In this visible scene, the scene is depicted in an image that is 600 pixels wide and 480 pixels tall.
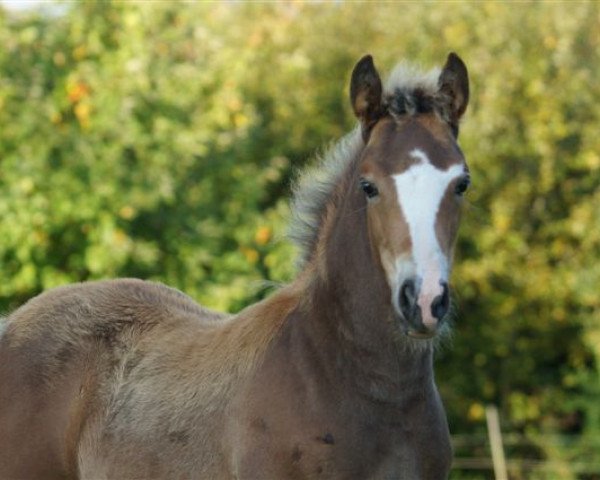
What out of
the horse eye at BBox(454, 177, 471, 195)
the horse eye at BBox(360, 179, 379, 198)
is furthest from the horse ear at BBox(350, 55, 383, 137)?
the horse eye at BBox(454, 177, 471, 195)

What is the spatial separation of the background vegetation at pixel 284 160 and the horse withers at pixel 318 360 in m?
6.12

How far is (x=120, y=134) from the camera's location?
1322 centimetres

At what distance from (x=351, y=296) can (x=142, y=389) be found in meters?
1.25

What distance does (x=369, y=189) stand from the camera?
486 cm

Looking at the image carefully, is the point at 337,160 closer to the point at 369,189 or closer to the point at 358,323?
the point at 369,189

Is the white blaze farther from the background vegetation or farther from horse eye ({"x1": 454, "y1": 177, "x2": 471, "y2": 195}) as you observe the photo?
the background vegetation

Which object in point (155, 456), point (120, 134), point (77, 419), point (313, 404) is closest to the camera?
point (313, 404)

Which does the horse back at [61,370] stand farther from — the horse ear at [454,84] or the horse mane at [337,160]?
the horse ear at [454,84]

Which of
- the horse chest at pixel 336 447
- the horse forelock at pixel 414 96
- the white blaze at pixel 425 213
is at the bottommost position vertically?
the horse chest at pixel 336 447

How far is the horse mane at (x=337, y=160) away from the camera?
16.7ft

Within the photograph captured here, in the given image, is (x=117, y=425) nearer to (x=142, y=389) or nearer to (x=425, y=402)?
(x=142, y=389)

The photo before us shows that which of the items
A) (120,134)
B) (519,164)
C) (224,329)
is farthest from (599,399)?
(224,329)

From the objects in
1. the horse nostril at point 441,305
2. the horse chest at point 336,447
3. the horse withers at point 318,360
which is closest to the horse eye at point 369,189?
the horse withers at point 318,360

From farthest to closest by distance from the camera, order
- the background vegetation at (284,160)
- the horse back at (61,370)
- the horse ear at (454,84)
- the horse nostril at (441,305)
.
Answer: the background vegetation at (284,160), the horse back at (61,370), the horse ear at (454,84), the horse nostril at (441,305)
